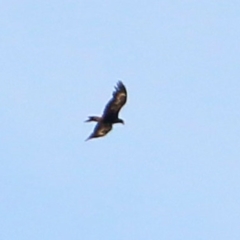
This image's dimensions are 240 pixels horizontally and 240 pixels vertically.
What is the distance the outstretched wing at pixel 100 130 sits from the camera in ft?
501

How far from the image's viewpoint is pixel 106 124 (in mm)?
153000

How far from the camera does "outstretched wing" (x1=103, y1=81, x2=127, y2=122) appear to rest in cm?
15125

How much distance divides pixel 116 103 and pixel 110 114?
99cm

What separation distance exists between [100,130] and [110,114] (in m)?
1.00

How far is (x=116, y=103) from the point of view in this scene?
499 feet

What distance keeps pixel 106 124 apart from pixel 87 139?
1.84m

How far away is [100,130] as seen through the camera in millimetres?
153000

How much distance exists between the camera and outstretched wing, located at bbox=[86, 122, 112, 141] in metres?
153

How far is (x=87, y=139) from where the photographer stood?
151625 millimetres

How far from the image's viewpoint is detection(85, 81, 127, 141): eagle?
151250 mm

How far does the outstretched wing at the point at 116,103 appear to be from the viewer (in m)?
151

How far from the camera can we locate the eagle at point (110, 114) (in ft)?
496

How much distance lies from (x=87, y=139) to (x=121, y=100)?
2637 mm
